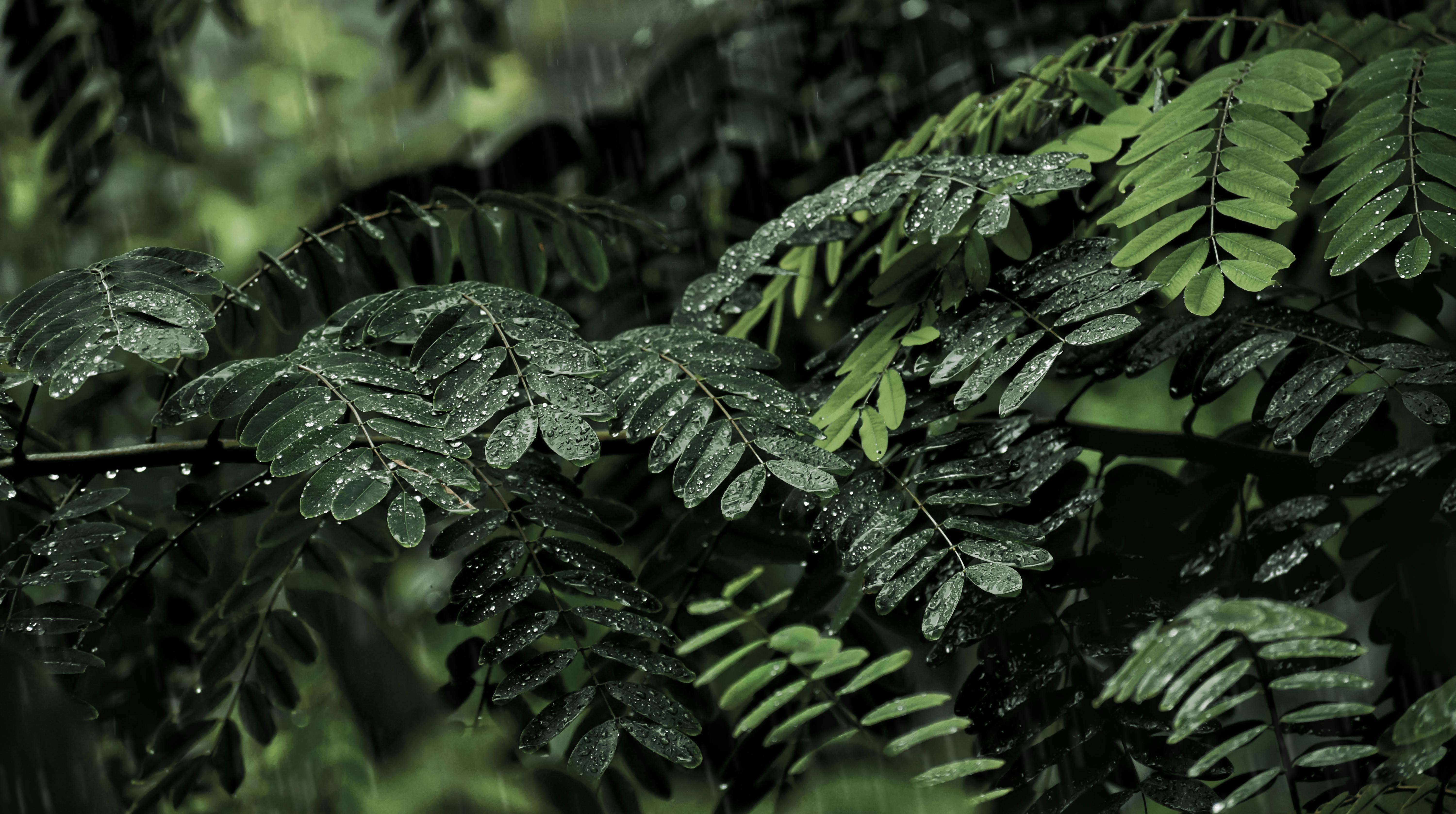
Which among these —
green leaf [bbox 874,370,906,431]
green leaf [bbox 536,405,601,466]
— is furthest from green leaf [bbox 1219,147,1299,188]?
green leaf [bbox 536,405,601,466]

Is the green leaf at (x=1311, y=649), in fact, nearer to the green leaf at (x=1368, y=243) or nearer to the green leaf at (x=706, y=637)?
the green leaf at (x=1368, y=243)

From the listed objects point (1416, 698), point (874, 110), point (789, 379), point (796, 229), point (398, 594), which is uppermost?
point (874, 110)

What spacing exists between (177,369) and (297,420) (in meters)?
0.34

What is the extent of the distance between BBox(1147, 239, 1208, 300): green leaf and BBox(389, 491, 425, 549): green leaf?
1.72ft

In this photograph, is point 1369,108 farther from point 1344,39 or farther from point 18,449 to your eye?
point 18,449

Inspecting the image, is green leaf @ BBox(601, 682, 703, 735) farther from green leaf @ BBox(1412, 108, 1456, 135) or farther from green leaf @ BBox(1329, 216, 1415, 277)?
green leaf @ BBox(1412, 108, 1456, 135)

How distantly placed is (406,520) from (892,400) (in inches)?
14.5

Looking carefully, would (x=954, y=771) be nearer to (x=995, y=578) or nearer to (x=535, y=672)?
(x=995, y=578)

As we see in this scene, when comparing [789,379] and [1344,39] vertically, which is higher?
[1344,39]

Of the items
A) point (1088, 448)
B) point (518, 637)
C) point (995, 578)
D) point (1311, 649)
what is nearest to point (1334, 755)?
point (1311, 649)

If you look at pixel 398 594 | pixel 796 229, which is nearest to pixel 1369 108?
pixel 796 229

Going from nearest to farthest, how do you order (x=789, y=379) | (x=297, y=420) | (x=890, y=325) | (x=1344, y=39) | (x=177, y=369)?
A: 1. (x=297, y=420)
2. (x=890, y=325)
3. (x=177, y=369)
4. (x=1344, y=39)
5. (x=789, y=379)

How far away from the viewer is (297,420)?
65 cm

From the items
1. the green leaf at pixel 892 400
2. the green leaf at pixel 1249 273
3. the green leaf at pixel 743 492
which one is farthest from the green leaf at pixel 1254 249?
the green leaf at pixel 743 492
